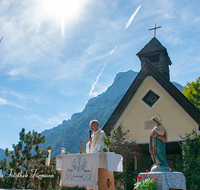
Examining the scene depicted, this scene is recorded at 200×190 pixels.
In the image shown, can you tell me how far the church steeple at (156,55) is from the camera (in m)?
14.2

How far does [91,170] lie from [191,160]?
5173 mm

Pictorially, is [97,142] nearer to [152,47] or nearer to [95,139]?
[95,139]

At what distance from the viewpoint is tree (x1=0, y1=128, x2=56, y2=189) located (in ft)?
45.0

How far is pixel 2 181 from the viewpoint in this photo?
1330 centimetres

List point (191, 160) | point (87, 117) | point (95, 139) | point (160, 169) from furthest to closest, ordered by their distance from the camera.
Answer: point (87, 117), point (191, 160), point (95, 139), point (160, 169)

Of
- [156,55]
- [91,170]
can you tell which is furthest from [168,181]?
[156,55]

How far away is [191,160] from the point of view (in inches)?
351

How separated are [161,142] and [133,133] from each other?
180 inches

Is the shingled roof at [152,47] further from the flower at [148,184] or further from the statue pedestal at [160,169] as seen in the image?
the flower at [148,184]

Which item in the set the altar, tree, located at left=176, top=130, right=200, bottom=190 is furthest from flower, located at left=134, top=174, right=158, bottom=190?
tree, located at left=176, top=130, right=200, bottom=190

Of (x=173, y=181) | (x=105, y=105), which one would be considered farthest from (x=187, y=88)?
(x=105, y=105)

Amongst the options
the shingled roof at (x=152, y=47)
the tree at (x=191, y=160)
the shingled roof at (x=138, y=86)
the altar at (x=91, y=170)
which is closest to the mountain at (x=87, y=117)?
the shingled roof at (x=152, y=47)

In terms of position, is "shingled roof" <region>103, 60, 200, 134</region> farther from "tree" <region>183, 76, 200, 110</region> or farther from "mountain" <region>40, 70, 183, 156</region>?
"mountain" <region>40, 70, 183, 156</region>

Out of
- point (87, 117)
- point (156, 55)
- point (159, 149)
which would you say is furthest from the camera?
point (87, 117)
